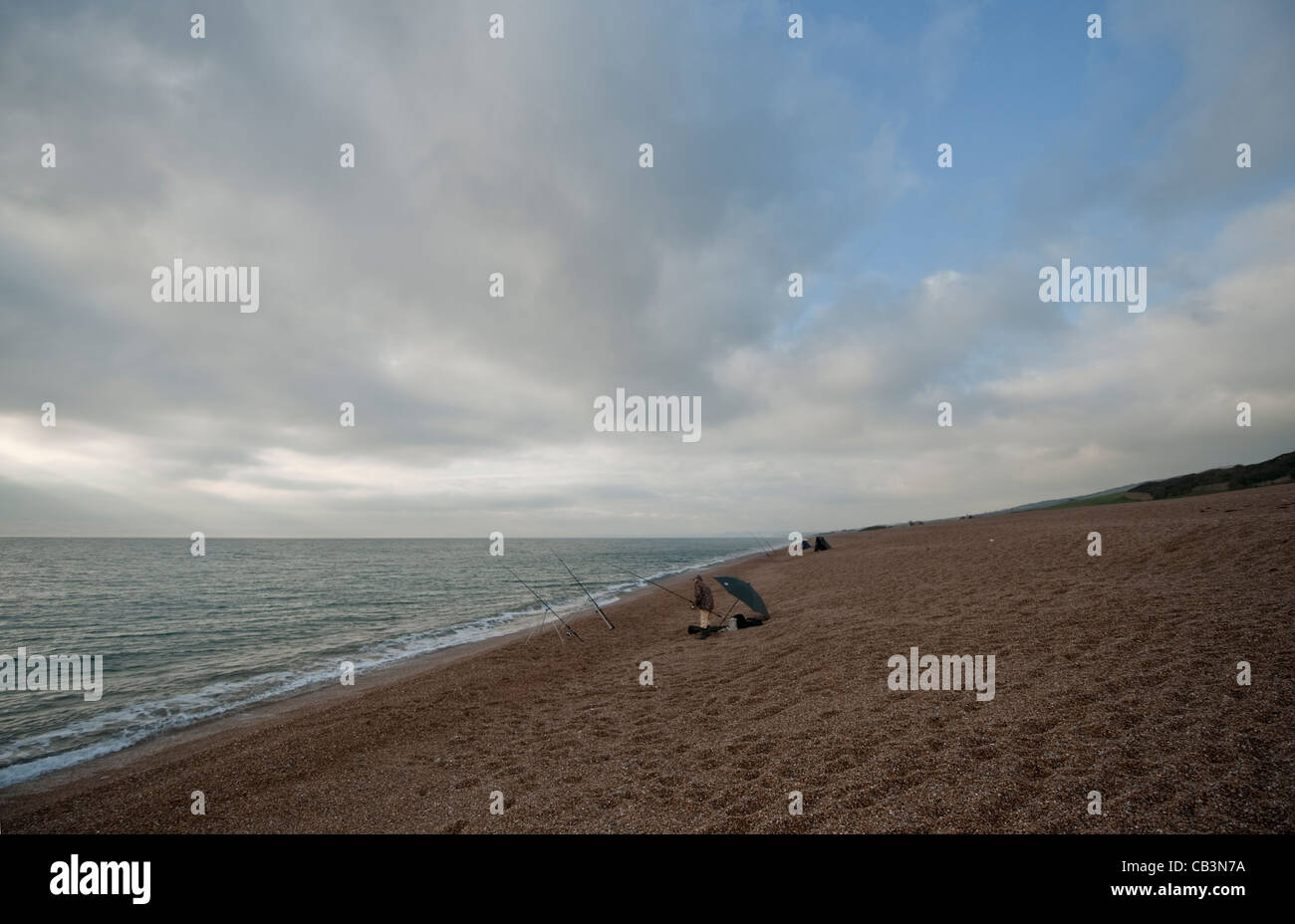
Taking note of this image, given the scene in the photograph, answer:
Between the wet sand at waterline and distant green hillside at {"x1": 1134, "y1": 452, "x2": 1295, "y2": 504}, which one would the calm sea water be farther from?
distant green hillside at {"x1": 1134, "y1": 452, "x2": 1295, "y2": 504}

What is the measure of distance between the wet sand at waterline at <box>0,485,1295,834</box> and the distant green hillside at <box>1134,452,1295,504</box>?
1104 inches

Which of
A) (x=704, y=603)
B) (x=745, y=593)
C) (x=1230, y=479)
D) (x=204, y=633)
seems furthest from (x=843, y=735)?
(x=1230, y=479)

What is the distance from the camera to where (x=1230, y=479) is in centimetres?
3475

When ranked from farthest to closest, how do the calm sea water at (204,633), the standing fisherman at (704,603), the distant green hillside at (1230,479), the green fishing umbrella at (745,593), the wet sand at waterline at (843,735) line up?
the distant green hillside at (1230,479) → the green fishing umbrella at (745,593) → the standing fisherman at (704,603) → the calm sea water at (204,633) → the wet sand at waterline at (843,735)

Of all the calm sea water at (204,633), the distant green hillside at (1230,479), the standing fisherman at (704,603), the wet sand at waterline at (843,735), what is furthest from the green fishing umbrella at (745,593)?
the distant green hillside at (1230,479)

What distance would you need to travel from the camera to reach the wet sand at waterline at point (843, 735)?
14.9ft

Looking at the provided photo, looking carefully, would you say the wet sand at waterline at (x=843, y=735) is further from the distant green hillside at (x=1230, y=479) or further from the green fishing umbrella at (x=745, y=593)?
the distant green hillside at (x=1230, y=479)

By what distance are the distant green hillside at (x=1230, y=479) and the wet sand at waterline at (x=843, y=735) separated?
92.0 feet

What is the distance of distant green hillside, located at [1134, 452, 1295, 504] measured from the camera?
101 ft

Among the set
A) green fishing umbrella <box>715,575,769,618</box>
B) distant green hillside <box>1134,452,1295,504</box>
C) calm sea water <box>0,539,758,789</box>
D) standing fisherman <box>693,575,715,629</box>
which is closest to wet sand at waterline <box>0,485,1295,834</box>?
standing fisherman <box>693,575,715,629</box>

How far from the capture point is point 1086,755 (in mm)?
4840

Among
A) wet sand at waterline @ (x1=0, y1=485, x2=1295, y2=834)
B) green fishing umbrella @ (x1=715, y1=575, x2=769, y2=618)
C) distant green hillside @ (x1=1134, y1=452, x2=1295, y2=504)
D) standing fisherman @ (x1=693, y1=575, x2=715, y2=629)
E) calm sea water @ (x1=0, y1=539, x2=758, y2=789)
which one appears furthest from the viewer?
distant green hillside @ (x1=1134, y1=452, x2=1295, y2=504)
